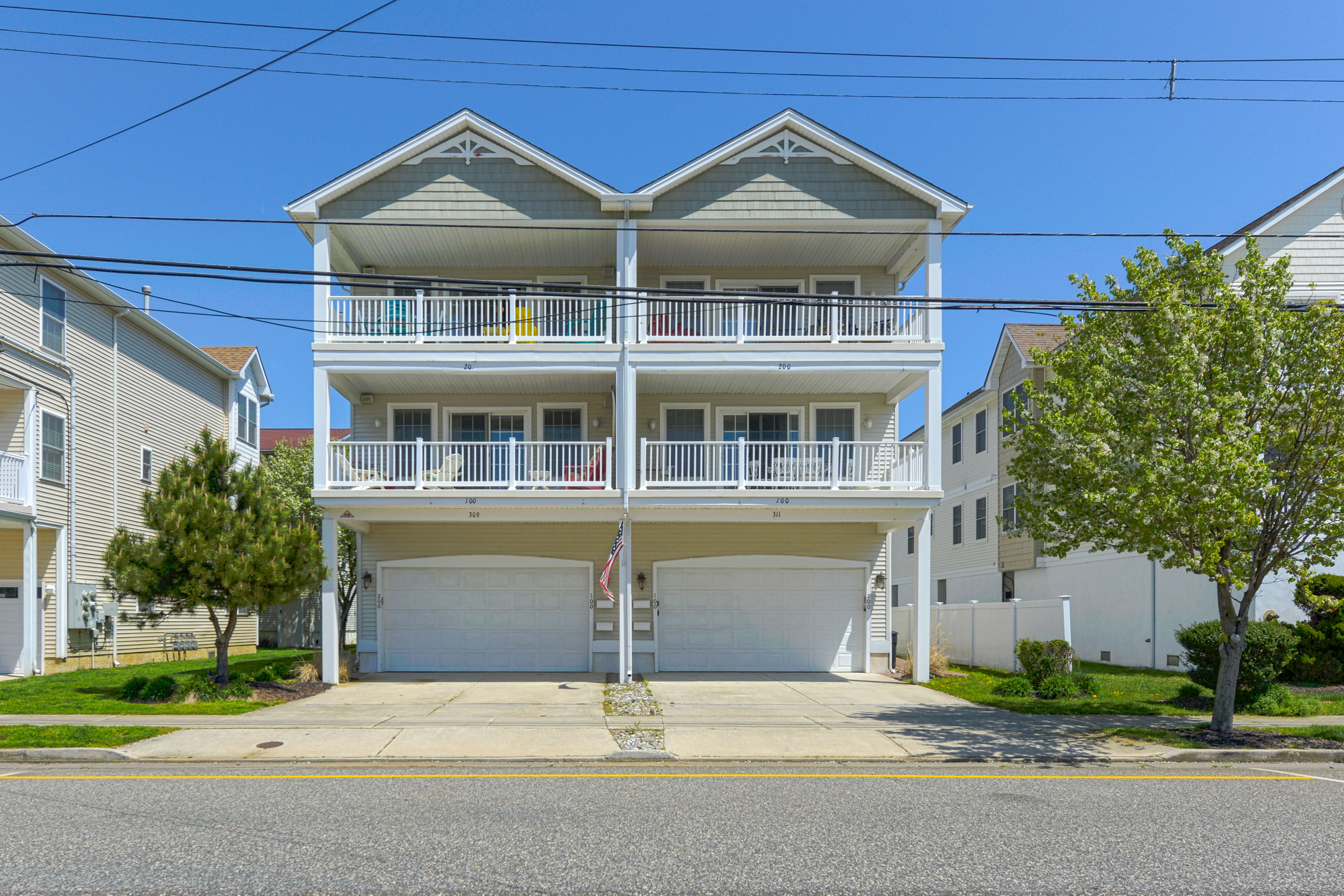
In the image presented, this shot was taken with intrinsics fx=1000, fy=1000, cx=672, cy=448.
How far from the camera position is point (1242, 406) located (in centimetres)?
1118

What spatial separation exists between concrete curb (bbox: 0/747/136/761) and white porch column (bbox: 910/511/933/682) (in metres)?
12.8

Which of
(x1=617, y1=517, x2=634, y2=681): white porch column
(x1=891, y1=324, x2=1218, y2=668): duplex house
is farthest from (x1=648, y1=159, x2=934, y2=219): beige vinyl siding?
(x1=617, y1=517, x2=634, y2=681): white porch column

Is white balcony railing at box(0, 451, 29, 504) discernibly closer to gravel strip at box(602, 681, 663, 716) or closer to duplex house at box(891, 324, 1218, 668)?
gravel strip at box(602, 681, 663, 716)

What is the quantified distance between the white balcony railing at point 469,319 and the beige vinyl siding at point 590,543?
3.86 metres

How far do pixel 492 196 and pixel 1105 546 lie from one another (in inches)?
483

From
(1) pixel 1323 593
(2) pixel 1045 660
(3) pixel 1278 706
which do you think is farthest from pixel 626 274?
(1) pixel 1323 593

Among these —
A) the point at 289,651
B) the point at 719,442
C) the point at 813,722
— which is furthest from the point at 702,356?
the point at 289,651

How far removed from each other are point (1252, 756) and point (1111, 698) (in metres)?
4.95

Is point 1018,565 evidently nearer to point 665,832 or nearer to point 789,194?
point 789,194

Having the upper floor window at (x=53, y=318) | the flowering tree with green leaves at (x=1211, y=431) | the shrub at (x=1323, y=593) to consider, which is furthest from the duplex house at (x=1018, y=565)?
the upper floor window at (x=53, y=318)

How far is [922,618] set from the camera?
18359 mm

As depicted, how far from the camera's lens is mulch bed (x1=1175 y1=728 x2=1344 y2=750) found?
1124cm

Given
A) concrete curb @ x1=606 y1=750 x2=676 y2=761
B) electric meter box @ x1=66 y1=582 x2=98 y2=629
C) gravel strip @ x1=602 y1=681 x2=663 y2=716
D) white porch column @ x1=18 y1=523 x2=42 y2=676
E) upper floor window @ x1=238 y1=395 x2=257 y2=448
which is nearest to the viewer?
concrete curb @ x1=606 y1=750 x2=676 y2=761

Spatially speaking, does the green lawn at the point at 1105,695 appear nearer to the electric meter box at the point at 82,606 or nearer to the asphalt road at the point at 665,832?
the asphalt road at the point at 665,832
